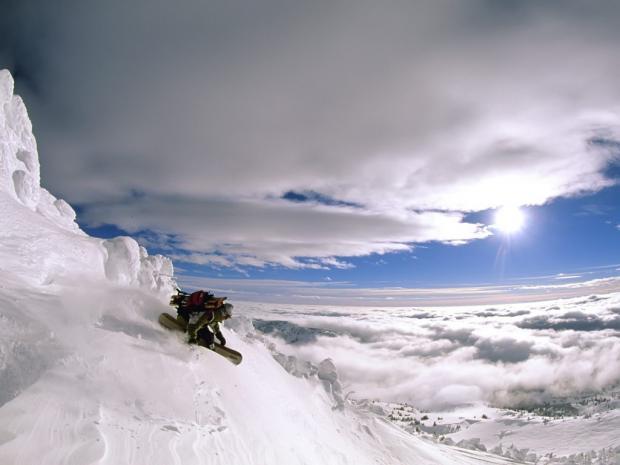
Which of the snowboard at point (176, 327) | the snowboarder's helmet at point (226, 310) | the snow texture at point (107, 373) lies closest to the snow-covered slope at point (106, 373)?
the snow texture at point (107, 373)

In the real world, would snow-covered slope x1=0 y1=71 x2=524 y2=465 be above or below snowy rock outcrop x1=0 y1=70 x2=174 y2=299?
below

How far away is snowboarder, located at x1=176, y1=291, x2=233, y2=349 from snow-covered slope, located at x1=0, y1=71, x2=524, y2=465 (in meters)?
0.70

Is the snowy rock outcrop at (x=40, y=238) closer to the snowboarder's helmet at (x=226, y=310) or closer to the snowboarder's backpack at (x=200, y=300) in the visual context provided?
the snowboarder's backpack at (x=200, y=300)

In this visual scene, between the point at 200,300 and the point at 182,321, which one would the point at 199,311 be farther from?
the point at 182,321

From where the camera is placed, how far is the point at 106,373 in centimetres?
1083

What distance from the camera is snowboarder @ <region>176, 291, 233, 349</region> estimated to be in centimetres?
1478

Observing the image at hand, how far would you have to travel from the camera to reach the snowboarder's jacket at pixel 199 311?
14781mm

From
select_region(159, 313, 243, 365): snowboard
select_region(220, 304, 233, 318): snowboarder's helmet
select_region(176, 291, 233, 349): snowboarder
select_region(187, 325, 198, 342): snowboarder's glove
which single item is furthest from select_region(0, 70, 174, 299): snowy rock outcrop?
select_region(220, 304, 233, 318): snowboarder's helmet

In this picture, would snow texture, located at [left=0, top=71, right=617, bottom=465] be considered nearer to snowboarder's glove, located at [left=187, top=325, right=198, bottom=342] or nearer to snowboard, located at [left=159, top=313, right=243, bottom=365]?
snowboard, located at [left=159, top=313, right=243, bottom=365]

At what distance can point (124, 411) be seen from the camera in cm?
1003

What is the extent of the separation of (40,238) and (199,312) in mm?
7162

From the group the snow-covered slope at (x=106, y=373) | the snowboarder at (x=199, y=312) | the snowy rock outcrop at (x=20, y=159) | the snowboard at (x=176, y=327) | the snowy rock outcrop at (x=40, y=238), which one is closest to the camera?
the snow-covered slope at (x=106, y=373)

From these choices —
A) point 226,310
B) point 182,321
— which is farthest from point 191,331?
point 226,310

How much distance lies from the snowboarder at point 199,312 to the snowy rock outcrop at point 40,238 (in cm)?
371
